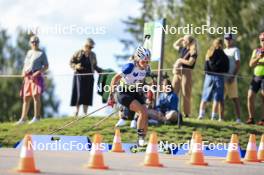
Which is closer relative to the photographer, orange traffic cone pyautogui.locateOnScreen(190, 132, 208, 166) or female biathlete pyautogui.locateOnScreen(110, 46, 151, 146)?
orange traffic cone pyautogui.locateOnScreen(190, 132, 208, 166)

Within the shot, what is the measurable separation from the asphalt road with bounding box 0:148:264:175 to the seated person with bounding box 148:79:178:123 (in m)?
3.14

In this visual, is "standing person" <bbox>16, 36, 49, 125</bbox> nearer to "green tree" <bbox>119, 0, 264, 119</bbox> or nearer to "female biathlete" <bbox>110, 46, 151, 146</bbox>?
"female biathlete" <bbox>110, 46, 151, 146</bbox>

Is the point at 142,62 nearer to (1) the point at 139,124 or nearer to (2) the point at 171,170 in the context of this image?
(1) the point at 139,124

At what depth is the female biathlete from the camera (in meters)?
14.5

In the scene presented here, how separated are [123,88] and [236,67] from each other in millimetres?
4660

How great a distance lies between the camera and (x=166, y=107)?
17.0m

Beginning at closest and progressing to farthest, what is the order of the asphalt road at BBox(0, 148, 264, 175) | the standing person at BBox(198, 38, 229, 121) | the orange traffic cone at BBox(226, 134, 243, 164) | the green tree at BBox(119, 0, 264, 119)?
the asphalt road at BBox(0, 148, 264, 175)
the orange traffic cone at BBox(226, 134, 243, 164)
the standing person at BBox(198, 38, 229, 121)
the green tree at BBox(119, 0, 264, 119)

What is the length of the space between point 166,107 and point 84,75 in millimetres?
2347

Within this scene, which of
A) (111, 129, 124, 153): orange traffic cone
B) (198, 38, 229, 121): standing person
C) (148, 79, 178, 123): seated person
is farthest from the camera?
(198, 38, 229, 121): standing person

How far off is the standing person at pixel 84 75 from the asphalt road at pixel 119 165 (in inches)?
175

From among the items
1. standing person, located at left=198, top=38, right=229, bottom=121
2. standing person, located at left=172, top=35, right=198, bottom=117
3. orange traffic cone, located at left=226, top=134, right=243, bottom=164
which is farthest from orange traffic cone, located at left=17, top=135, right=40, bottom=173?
standing person, located at left=198, top=38, right=229, bottom=121

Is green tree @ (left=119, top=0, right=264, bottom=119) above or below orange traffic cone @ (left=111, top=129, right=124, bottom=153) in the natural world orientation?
above

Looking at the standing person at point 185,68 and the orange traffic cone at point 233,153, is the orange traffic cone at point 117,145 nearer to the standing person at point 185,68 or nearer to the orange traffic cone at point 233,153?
the orange traffic cone at point 233,153

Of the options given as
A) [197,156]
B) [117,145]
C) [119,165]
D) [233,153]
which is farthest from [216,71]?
[119,165]
